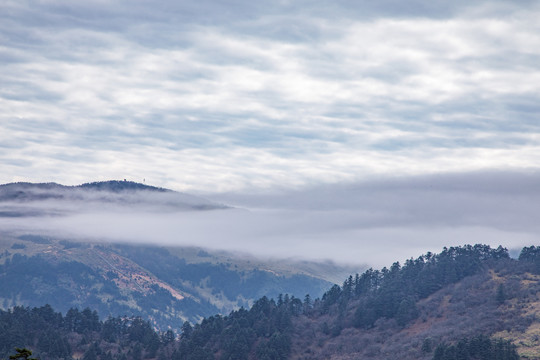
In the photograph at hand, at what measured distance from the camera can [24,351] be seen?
190ft

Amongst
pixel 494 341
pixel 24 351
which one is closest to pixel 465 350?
pixel 494 341

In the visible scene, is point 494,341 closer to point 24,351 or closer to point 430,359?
point 430,359

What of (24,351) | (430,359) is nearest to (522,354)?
(430,359)

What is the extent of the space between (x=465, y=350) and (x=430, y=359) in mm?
13797

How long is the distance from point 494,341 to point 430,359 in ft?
59.3

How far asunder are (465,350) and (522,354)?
1506 cm

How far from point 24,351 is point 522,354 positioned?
160 m

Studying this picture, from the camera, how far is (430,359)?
200 metres

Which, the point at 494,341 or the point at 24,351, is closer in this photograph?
the point at 24,351

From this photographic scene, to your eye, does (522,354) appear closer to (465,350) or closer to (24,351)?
(465,350)

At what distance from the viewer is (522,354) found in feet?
620

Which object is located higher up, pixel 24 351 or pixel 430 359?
pixel 24 351

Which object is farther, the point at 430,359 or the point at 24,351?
the point at 430,359

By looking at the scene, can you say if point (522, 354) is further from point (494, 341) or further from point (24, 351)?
point (24, 351)
